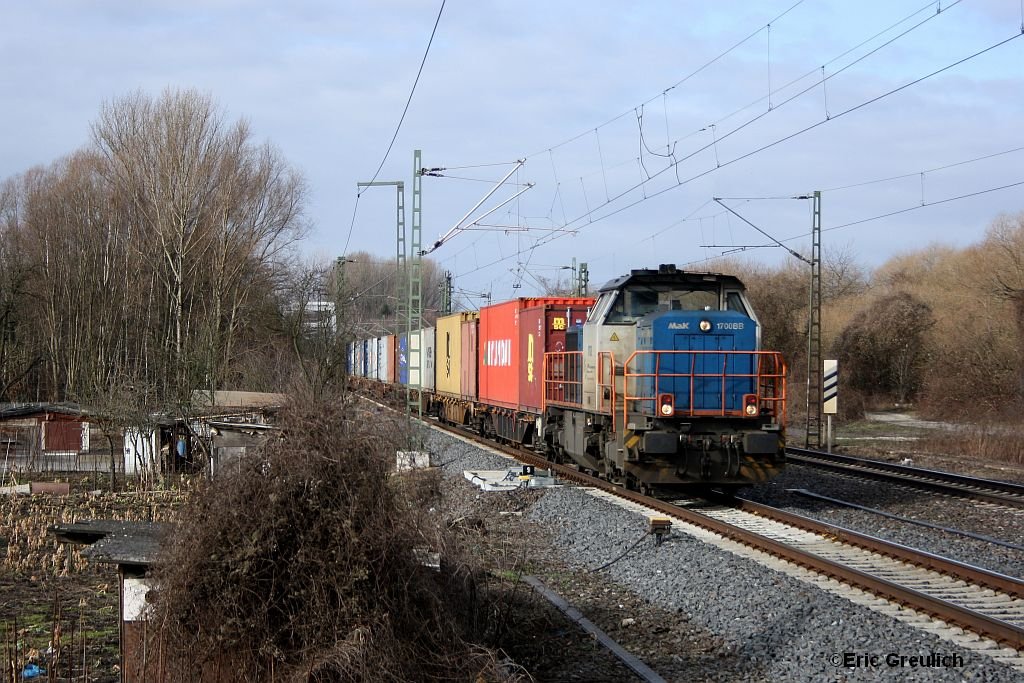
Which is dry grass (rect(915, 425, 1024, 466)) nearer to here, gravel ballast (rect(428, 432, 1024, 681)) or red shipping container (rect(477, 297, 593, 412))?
red shipping container (rect(477, 297, 593, 412))

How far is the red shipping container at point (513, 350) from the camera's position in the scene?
19987mm

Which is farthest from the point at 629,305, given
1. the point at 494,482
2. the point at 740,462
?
the point at 494,482

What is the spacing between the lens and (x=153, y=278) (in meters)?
41.8

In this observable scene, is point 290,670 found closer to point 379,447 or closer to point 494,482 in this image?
point 379,447

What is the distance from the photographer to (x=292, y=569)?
5.35 m

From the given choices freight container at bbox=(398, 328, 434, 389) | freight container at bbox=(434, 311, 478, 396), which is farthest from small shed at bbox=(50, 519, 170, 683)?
freight container at bbox=(398, 328, 434, 389)

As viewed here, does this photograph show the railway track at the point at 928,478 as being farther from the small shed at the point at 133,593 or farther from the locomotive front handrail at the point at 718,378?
the small shed at the point at 133,593

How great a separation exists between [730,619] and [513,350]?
14126 millimetres

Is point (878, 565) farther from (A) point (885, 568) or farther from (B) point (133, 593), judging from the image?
(B) point (133, 593)

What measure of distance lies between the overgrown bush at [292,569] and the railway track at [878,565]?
492 cm

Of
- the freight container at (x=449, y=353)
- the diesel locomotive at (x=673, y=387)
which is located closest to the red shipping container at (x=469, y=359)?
the freight container at (x=449, y=353)

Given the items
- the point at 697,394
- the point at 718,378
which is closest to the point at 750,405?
the point at 718,378

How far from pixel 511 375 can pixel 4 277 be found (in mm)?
29214

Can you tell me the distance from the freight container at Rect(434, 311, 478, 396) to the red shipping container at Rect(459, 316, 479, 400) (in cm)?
10
